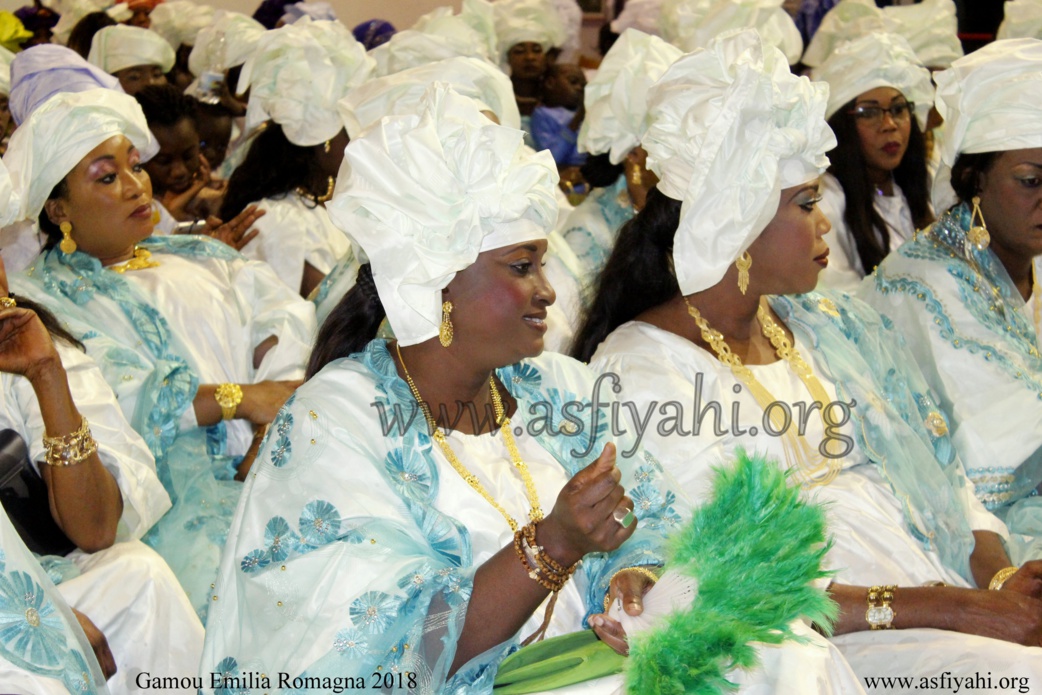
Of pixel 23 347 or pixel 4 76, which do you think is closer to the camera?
pixel 23 347

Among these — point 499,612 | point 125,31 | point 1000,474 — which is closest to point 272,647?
point 499,612

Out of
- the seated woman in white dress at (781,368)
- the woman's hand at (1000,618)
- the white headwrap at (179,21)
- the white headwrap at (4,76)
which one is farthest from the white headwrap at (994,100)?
the white headwrap at (179,21)

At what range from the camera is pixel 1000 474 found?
313cm

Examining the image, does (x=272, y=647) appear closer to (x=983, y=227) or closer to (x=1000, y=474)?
(x=1000, y=474)

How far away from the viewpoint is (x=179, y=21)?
7.39 metres

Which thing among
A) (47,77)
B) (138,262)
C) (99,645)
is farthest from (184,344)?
(99,645)

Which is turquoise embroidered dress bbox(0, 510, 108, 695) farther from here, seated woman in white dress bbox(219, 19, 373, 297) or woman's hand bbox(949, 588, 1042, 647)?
seated woman in white dress bbox(219, 19, 373, 297)

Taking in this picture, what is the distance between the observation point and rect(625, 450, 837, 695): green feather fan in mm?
1793

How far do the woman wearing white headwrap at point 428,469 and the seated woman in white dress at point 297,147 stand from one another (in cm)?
248

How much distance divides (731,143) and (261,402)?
1578 millimetres

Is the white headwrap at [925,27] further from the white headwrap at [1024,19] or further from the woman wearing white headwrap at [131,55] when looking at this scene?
the woman wearing white headwrap at [131,55]

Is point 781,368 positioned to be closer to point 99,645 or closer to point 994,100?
point 994,100

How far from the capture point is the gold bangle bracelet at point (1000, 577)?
2.73m

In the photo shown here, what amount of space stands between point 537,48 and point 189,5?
2.19 meters
